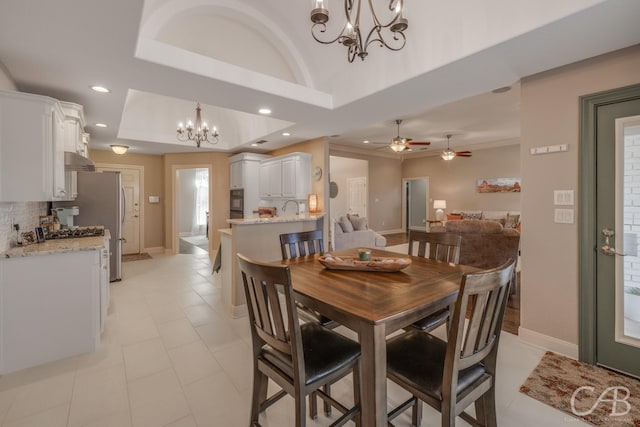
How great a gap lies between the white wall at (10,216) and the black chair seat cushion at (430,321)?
3321 millimetres

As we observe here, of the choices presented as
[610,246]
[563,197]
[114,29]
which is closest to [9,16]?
[114,29]

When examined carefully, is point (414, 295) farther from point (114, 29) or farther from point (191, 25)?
point (191, 25)

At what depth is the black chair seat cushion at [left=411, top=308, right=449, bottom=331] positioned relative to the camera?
1888 mm

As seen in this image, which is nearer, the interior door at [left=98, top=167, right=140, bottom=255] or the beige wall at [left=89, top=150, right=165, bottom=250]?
the interior door at [left=98, top=167, right=140, bottom=255]

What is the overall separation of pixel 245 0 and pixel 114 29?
55.3 inches

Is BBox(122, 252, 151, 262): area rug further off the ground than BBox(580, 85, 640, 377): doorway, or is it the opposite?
BBox(580, 85, 640, 377): doorway

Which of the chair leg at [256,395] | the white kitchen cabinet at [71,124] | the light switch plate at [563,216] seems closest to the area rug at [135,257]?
Answer: the white kitchen cabinet at [71,124]

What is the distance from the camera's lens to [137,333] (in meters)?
2.82

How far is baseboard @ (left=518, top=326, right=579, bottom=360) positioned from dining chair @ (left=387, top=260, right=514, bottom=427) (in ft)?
4.87

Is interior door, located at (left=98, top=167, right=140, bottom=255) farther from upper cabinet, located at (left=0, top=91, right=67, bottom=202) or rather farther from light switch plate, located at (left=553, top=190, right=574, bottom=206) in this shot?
light switch plate, located at (left=553, top=190, right=574, bottom=206)

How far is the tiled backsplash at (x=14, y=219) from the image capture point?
239cm

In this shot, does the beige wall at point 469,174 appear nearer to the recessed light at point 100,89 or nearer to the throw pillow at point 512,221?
the throw pillow at point 512,221

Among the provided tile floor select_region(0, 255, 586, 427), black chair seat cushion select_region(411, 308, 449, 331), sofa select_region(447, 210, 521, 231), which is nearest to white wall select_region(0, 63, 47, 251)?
tile floor select_region(0, 255, 586, 427)

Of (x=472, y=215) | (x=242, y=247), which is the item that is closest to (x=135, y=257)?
(x=242, y=247)
